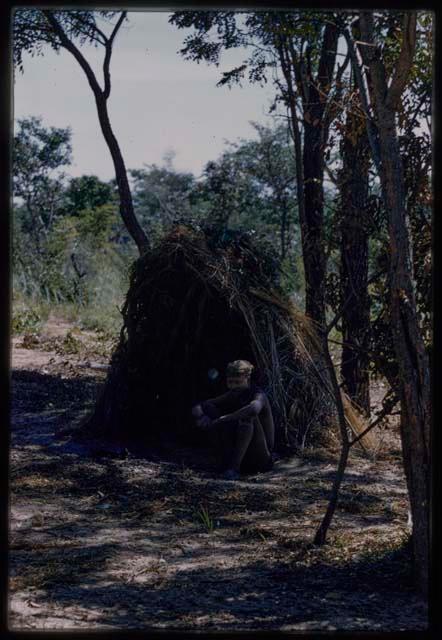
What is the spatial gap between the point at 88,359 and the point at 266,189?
410 inches

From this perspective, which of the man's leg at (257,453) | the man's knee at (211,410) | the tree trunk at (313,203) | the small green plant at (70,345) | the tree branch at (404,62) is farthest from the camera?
the small green plant at (70,345)

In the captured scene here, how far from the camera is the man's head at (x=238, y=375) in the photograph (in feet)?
24.8

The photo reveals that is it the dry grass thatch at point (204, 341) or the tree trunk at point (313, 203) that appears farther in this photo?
the tree trunk at point (313, 203)

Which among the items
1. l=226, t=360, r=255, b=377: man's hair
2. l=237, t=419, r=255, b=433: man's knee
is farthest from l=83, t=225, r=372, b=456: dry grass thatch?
l=237, t=419, r=255, b=433: man's knee

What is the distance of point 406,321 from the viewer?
14.4 ft

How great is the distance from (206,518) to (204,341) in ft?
9.27

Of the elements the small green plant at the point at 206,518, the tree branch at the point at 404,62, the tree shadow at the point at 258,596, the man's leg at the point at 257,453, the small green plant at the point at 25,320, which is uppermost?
the tree branch at the point at 404,62

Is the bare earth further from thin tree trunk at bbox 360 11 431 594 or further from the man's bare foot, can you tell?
thin tree trunk at bbox 360 11 431 594

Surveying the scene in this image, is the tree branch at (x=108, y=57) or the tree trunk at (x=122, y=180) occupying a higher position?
the tree branch at (x=108, y=57)

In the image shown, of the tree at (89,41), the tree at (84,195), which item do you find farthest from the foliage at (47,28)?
the tree at (84,195)

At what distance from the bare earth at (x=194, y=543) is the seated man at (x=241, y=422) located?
7.6 inches

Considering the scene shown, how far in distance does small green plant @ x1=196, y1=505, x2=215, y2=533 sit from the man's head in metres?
1.41

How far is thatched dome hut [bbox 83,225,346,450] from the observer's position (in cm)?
823

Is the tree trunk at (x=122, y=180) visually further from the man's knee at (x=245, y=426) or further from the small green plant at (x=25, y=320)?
the small green plant at (x=25, y=320)
